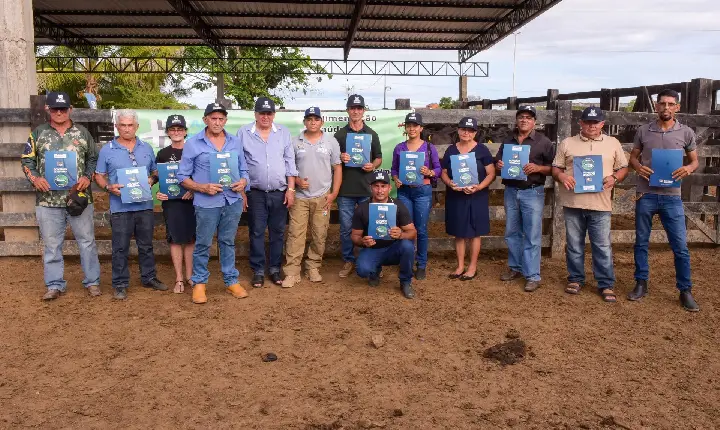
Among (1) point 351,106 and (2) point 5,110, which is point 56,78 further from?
(1) point 351,106

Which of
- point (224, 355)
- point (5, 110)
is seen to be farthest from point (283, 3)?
point (224, 355)

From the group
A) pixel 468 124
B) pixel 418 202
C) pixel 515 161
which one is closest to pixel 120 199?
pixel 418 202

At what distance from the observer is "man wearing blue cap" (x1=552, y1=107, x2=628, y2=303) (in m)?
6.05

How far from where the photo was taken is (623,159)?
6.09 metres

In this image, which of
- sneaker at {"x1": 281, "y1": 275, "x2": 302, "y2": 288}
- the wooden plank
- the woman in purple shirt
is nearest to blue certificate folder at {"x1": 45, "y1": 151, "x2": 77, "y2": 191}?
sneaker at {"x1": 281, "y1": 275, "x2": 302, "y2": 288}

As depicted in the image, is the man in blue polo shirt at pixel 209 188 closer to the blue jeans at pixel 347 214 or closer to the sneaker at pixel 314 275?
the sneaker at pixel 314 275

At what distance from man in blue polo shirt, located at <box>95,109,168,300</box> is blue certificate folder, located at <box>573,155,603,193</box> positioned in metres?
4.45

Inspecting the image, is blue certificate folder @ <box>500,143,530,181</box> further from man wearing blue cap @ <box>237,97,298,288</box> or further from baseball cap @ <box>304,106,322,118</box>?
man wearing blue cap @ <box>237,97,298,288</box>

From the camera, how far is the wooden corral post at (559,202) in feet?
24.9

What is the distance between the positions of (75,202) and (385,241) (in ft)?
10.5

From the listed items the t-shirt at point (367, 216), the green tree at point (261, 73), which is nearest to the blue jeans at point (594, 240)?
the t-shirt at point (367, 216)

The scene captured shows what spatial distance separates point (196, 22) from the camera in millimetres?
18328

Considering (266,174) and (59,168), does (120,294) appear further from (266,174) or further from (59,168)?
(266,174)

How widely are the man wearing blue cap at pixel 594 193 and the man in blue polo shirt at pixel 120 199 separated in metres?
4.36
